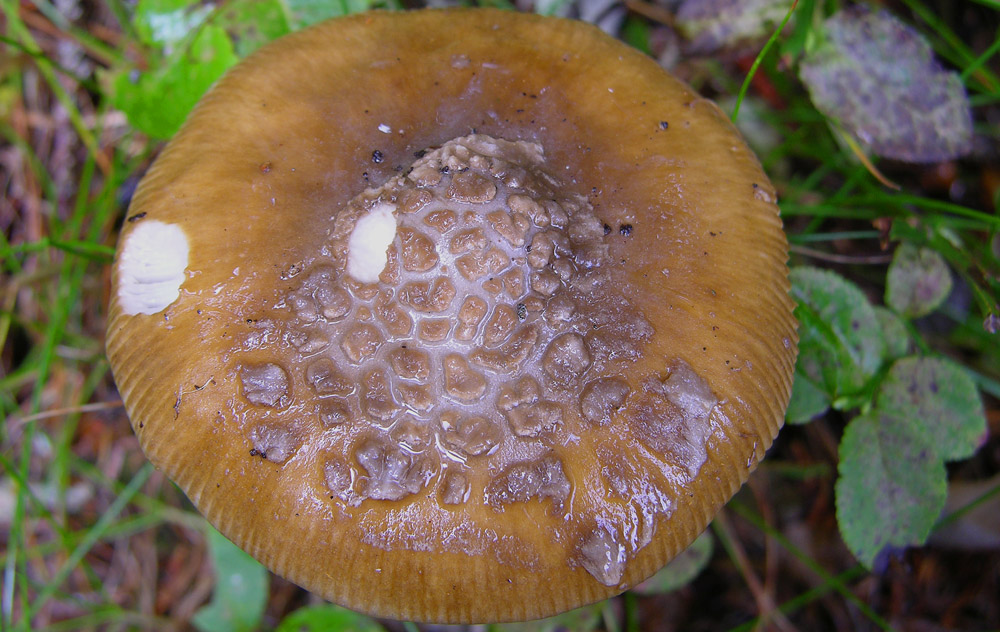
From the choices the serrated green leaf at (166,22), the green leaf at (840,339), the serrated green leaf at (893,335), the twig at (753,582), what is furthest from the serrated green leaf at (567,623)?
the serrated green leaf at (166,22)

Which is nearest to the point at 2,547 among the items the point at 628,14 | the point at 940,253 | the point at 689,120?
the point at 689,120

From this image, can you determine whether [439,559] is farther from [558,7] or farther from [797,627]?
[558,7]

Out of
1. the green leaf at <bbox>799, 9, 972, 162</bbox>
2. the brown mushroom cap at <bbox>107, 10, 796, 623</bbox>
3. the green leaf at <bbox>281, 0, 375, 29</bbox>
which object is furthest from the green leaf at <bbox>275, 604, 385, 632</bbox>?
the green leaf at <bbox>799, 9, 972, 162</bbox>

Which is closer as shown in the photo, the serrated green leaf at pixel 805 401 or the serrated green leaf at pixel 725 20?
the serrated green leaf at pixel 805 401

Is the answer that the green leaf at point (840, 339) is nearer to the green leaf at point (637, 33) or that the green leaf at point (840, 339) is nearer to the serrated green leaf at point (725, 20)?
the serrated green leaf at point (725, 20)

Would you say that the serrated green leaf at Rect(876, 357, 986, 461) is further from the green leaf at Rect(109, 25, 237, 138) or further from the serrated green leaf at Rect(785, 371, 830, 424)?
the green leaf at Rect(109, 25, 237, 138)
